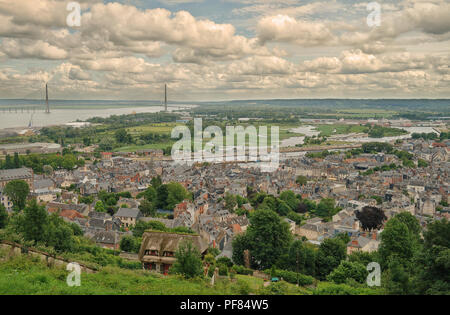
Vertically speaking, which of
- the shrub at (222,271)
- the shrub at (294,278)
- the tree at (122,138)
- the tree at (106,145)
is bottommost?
the shrub at (294,278)

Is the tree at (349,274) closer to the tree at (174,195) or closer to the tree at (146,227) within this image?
the tree at (146,227)

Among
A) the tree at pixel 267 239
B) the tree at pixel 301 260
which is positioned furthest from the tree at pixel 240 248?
the tree at pixel 301 260

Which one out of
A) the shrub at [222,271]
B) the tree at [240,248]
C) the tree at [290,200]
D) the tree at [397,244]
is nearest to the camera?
the shrub at [222,271]

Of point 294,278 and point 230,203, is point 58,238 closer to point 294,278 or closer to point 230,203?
point 294,278

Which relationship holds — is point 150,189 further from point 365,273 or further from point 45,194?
point 365,273

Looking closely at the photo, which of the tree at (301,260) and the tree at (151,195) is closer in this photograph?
the tree at (301,260)

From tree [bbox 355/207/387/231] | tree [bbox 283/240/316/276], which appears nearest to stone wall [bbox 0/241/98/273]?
tree [bbox 283/240/316/276]
